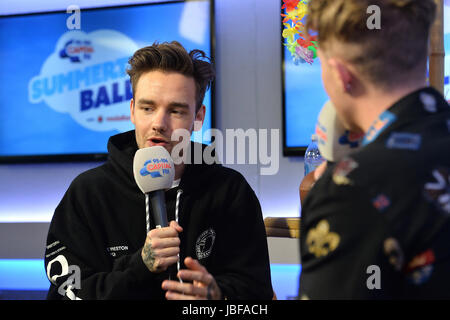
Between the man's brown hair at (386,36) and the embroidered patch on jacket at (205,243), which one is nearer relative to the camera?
the man's brown hair at (386,36)

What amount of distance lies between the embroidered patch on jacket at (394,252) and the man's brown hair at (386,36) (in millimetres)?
273

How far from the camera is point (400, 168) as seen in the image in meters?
0.68

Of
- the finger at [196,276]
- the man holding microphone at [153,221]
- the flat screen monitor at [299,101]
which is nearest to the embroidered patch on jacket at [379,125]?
the finger at [196,276]

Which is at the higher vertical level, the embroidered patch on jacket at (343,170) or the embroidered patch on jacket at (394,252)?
the embroidered patch on jacket at (343,170)

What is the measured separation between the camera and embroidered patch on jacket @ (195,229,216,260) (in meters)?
1.41

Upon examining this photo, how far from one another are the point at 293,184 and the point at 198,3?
4.48ft

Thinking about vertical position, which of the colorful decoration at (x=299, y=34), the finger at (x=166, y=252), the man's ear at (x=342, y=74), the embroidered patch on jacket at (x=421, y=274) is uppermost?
the colorful decoration at (x=299, y=34)

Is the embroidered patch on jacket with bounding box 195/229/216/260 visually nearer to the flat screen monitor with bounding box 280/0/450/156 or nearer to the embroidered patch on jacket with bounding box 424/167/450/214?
the embroidered patch on jacket with bounding box 424/167/450/214

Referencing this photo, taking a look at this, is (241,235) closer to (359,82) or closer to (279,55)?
(359,82)

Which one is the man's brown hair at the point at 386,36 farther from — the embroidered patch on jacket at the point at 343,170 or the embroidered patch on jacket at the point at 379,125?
the embroidered patch on jacket at the point at 343,170

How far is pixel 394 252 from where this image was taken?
682 millimetres

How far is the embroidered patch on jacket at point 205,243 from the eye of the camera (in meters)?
1.41

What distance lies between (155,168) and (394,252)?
688mm
